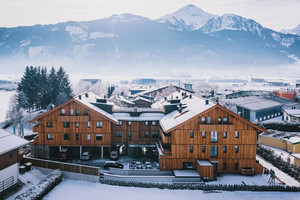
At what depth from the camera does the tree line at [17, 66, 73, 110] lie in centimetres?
8356

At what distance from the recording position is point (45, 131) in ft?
148

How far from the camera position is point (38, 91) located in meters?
85.6

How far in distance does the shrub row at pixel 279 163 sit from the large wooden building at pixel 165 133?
4.93 metres

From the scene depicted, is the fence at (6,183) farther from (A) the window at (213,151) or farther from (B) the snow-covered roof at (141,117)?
(A) the window at (213,151)

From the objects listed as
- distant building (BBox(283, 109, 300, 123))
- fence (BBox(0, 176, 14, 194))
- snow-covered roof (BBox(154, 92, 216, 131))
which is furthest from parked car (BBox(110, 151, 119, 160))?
distant building (BBox(283, 109, 300, 123))

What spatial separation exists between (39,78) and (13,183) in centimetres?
6288

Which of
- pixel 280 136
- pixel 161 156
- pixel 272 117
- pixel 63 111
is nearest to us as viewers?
pixel 161 156

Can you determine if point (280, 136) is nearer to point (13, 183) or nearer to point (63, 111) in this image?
point (63, 111)

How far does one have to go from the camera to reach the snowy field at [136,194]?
30594 millimetres

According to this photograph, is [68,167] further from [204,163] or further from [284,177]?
[284,177]

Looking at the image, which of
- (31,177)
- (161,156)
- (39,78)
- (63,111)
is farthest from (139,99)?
(31,177)

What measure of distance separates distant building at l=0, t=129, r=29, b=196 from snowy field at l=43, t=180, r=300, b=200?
4508 millimetres

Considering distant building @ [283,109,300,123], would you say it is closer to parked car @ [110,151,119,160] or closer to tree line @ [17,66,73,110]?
parked car @ [110,151,119,160]

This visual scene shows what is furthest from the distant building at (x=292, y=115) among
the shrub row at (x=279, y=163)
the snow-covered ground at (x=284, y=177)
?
the snow-covered ground at (x=284, y=177)
